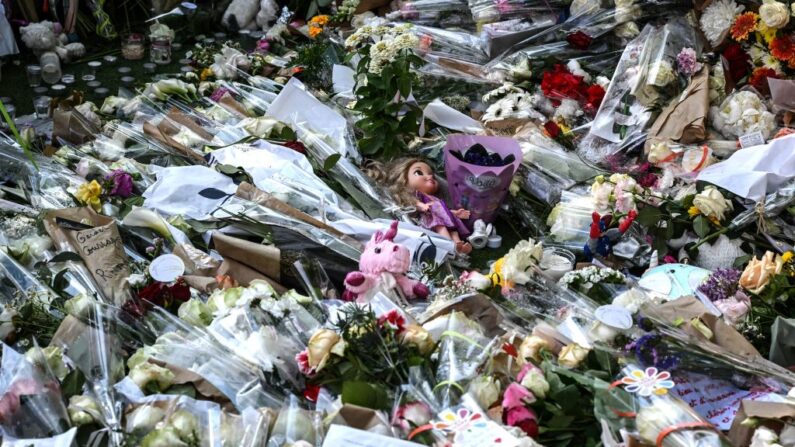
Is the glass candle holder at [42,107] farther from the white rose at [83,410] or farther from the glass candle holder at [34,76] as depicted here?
the white rose at [83,410]

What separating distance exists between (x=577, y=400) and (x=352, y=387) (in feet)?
1.61

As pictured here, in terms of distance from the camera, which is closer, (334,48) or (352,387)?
(352,387)

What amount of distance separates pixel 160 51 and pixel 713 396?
4.30m

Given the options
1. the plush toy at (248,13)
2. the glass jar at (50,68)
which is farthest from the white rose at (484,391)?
the plush toy at (248,13)

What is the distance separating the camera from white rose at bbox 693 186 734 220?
130 inches

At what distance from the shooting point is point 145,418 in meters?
1.89

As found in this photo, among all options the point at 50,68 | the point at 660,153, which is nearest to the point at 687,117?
the point at 660,153

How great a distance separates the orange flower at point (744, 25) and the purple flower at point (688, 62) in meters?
0.20

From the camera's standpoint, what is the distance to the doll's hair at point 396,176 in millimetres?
3736

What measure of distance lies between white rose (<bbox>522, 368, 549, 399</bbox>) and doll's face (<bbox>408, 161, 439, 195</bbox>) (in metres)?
1.88

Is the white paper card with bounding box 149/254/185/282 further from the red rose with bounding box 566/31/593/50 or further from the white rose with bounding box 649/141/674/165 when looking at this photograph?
the red rose with bounding box 566/31/593/50

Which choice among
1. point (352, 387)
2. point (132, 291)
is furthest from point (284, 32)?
point (352, 387)

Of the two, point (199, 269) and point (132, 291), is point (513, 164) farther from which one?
point (132, 291)

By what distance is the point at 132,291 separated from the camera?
8.21 ft
